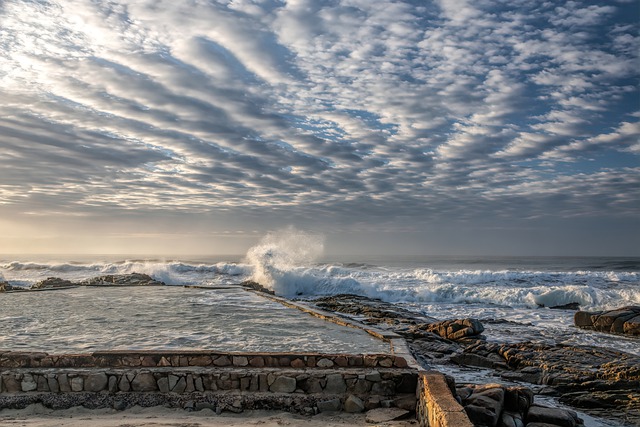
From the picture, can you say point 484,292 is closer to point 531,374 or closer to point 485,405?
point 531,374

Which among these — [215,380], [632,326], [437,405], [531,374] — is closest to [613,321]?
[632,326]

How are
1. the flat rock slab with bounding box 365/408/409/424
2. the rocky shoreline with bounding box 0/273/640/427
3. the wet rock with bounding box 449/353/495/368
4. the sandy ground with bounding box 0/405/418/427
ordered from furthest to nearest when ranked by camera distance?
the wet rock with bounding box 449/353/495/368 → the rocky shoreline with bounding box 0/273/640/427 → the flat rock slab with bounding box 365/408/409/424 → the sandy ground with bounding box 0/405/418/427

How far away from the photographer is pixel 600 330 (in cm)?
1620

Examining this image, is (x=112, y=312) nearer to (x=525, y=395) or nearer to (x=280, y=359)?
(x=280, y=359)

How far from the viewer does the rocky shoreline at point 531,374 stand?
6367 millimetres

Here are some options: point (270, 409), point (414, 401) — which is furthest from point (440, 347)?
point (270, 409)

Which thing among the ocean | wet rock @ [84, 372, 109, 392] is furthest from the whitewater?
wet rock @ [84, 372, 109, 392]

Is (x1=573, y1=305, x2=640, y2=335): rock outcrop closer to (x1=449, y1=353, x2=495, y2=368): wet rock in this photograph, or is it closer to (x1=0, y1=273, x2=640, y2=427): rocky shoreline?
(x1=0, y1=273, x2=640, y2=427): rocky shoreline

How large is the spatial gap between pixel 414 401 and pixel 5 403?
5196 mm

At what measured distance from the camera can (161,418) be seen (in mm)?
5668

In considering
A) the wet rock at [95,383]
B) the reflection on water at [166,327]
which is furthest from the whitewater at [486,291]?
the wet rock at [95,383]

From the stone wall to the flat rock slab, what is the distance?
149 mm

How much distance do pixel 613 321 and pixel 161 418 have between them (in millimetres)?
15894

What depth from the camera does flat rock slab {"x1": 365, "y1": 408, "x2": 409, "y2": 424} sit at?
18.5ft
